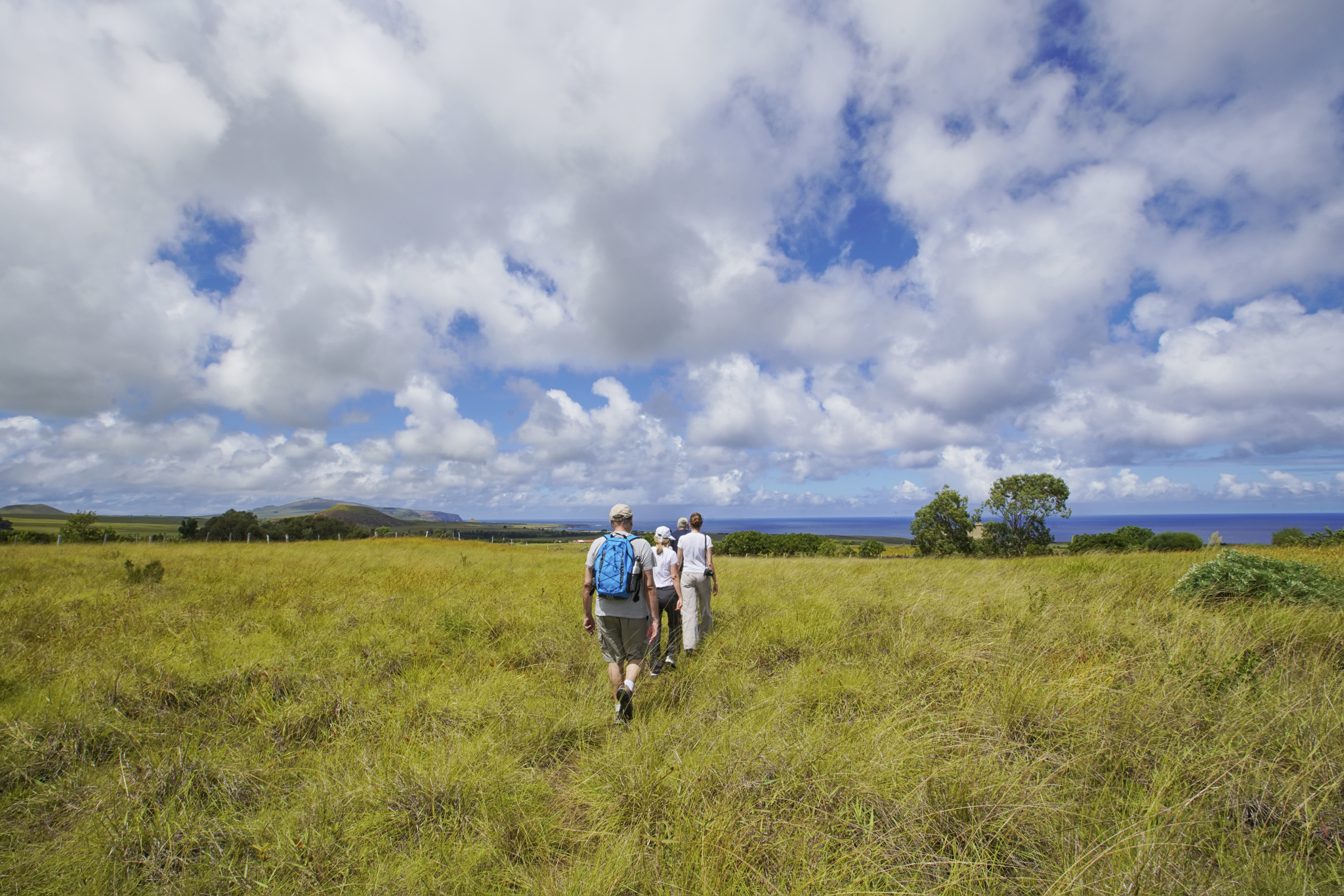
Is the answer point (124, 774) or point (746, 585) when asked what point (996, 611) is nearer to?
point (746, 585)

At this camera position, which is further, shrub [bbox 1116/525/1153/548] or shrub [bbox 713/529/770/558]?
shrub [bbox 713/529/770/558]

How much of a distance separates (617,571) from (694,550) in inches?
96.1

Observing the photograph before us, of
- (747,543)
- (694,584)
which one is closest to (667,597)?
(694,584)

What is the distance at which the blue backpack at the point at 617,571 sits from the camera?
17.3 feet

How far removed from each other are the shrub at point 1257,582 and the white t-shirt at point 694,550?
6.73 m

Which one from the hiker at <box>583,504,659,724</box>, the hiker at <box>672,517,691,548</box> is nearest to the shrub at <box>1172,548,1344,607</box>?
the hiker at <box>672,517,691,548</box>

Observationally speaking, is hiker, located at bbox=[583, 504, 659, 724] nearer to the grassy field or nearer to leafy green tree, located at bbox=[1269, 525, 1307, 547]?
the grassy field

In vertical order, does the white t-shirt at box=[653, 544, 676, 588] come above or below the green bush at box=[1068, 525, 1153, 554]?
above

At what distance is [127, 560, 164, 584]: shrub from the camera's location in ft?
38.2

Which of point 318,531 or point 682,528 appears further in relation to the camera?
point 318,531

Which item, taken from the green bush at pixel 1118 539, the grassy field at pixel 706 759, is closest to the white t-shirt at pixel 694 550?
the grassy field at pixel 706 759

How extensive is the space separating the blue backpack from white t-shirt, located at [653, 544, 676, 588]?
4.79ft

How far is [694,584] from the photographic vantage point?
7.46 metres

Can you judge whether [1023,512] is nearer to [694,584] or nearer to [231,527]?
[694,584]
